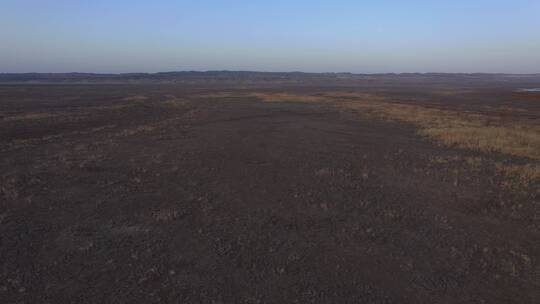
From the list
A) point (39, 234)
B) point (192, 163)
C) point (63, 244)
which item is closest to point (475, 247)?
point (63, 244)

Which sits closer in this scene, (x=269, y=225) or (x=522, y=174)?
(x=269, y=225)

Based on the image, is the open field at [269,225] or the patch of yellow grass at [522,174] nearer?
the open field at [269,225]

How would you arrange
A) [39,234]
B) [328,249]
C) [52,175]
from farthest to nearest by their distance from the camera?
1. [52,175]
2. [39,234]
3. [328,249]

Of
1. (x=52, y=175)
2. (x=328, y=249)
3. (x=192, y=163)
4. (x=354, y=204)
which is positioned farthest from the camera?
(x=192, y=163)

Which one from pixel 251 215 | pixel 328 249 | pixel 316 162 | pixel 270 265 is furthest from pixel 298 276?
pixel 316 162

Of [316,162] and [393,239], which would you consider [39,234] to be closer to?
[393,239]

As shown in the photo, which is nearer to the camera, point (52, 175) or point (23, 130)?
point (52, 175)

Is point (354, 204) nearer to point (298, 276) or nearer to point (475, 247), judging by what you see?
point (475, 247)

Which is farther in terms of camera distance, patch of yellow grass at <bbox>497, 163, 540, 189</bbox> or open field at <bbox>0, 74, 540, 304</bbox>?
patch of yellow grass at <bbox>497, 163, 540, 189</bbox>

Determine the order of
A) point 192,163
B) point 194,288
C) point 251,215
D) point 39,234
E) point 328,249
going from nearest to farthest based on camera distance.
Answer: point 194,288
point 328,249
point 39,234
point 251,215
point 192,163
